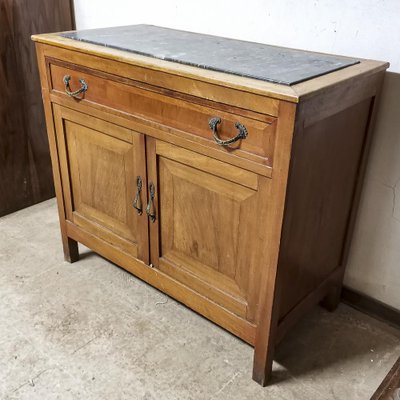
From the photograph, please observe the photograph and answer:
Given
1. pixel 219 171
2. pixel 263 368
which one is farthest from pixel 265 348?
pixel 219 171

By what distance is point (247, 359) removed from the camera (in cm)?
145

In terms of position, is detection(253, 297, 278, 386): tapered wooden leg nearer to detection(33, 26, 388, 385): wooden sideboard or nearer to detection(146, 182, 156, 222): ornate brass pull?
detection(33, 26, 388, 385): wooden sideboard

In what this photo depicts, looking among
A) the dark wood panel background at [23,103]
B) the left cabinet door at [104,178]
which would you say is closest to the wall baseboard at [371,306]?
the left cabinet door at [104,178]

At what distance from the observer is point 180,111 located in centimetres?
121

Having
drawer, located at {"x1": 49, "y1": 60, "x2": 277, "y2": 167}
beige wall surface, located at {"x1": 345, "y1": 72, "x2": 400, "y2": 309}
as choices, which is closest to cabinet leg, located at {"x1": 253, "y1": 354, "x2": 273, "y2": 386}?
beige wall surface, located at {"x1": 345, "y1": 72, "x2": 400, "y2": 309}

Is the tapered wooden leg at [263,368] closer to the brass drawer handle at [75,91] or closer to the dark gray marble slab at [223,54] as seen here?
the dark gray marble slab at [223,54]

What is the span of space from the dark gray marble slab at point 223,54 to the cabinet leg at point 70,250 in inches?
30.8

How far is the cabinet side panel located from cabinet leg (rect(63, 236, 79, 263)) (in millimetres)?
928

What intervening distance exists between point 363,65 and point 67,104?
0.92 metres

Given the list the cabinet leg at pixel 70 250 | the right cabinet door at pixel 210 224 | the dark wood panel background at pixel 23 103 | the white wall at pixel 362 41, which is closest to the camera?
the right cabinet door at pixel 210 224

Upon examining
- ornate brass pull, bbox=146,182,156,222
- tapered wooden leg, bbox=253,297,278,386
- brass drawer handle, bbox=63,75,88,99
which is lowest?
tapered wooden leg, bbox=253,297,278,386

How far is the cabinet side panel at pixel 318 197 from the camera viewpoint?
3.68 feet

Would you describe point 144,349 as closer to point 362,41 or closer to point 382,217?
point 382,217

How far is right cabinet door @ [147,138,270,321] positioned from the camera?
119 centimetres
